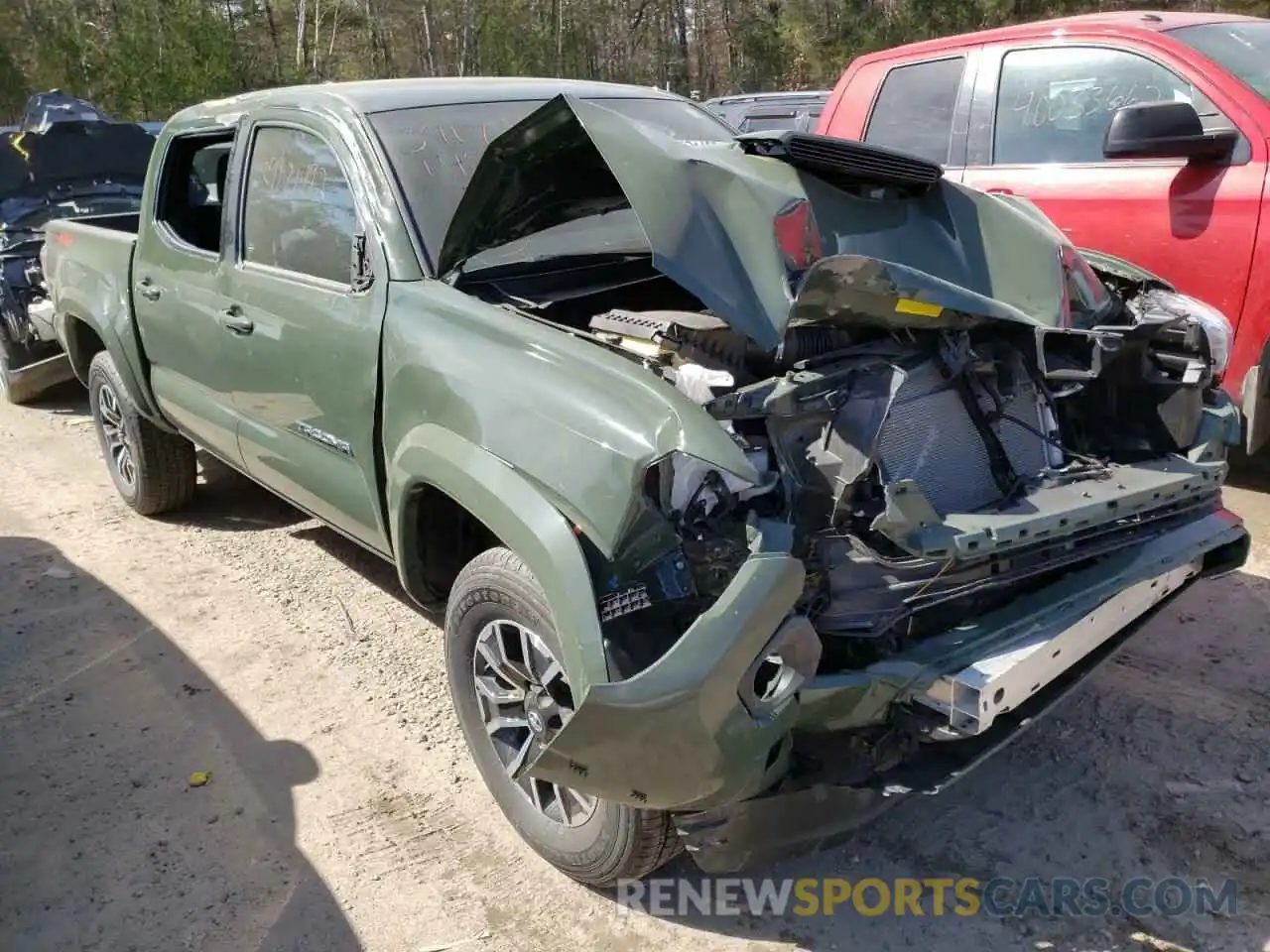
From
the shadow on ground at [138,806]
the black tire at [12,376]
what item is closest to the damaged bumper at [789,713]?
the shadow on ground at [138,806]

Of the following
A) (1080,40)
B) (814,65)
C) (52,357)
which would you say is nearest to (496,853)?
(1080,40)

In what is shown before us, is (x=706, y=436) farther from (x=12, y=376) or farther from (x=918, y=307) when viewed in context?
(x=12, y=376)

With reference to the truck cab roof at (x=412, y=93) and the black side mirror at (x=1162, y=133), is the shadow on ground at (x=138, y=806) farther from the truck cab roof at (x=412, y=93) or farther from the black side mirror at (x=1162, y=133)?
the black side mirror at (x=1162, y=133)

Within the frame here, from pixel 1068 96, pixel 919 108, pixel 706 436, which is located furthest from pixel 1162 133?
pixel 706 436

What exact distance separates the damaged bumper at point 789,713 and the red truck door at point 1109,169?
2.49m

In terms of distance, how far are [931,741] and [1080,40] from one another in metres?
3.97

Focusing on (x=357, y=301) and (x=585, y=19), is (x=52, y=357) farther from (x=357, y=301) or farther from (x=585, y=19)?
(x=585, y=19)

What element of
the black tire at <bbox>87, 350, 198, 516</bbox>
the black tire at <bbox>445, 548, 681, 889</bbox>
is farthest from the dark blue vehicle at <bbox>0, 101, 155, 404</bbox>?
the black tire at <bbox>445, 548, 681, 889</bbox>

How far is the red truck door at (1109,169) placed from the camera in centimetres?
438

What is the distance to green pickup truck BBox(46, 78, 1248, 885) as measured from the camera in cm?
223

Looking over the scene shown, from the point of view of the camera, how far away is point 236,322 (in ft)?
12.4

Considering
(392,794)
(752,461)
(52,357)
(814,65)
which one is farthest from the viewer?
(814,65)

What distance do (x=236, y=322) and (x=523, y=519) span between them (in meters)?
1.94

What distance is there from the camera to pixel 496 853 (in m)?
2.85
